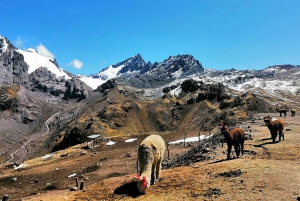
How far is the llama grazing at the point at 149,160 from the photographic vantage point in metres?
18.0

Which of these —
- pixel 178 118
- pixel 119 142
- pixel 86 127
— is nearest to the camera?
pixel 119 142

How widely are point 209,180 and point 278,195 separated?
15.5ft

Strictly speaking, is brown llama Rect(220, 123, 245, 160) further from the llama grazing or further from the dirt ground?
the llama grazing

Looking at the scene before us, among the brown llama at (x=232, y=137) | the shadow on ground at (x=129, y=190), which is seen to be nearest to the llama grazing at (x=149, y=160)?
the shadow on ground at (x=129, y=190)

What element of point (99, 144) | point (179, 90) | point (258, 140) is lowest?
point (99, 144)

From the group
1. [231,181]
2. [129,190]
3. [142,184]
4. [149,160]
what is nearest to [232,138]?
[231,181]

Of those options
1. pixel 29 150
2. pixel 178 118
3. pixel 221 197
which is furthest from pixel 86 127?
pixel 221 197

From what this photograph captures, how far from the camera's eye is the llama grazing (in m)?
18.0

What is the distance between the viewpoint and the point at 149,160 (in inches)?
755

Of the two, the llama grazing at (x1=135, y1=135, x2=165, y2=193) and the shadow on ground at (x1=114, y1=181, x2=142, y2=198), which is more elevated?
the llama grazing at (x1=135, y1=135, x2=165, y2=193)

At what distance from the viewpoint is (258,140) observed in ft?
104

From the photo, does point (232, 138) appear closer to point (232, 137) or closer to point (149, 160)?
point (232, 137)

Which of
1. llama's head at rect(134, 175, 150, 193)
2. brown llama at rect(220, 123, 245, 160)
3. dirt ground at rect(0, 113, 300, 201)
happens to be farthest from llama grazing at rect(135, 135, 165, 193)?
brown llama at rect(220, 123, 245, 160)

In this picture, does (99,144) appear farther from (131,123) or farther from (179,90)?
(179,90)
